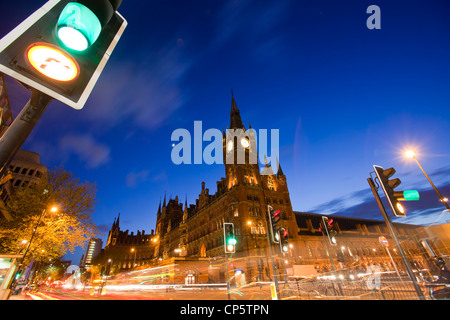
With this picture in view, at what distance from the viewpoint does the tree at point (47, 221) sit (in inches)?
720

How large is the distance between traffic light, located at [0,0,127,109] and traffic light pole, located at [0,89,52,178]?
1.27 feet

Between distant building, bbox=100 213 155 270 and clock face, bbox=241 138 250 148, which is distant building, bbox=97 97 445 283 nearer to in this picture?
clock face, bbox=241 138 250 148

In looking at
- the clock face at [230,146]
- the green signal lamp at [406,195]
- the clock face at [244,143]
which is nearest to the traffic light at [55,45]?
the green signal lamp at [406,195]

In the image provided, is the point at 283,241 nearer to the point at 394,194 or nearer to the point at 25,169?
the point at 394,194

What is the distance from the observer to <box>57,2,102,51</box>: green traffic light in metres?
1.36

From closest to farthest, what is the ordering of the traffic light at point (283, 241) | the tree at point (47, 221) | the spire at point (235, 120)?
1. the traffic light at point (283, 241)
2. the tree at point (47, 221)
3. the spire at point (235, 120)

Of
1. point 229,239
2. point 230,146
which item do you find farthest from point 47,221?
point 230,146

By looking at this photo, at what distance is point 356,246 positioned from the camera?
57719mm

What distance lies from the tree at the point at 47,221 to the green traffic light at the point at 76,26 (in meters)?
23.2

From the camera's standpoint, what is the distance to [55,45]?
1423 millimetres

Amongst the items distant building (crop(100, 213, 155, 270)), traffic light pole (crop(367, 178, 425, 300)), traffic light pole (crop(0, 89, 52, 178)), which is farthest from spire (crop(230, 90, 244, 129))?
distant building (crop(100, 213, 155, 270))

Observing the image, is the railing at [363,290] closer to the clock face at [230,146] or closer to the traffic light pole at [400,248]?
the traffic light pole at [400,248]

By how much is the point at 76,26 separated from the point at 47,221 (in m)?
24.8
